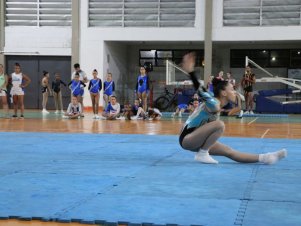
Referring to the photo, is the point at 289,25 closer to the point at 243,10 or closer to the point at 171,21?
the point at 243,10

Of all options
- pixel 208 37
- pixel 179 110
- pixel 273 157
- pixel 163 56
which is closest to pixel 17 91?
pixel 179 110

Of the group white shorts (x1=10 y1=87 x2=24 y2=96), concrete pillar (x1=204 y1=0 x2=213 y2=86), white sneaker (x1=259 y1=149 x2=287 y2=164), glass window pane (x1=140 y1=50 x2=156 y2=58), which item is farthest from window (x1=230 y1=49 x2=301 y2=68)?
white sneaker (x1=259 y1=149 x2=287 y2=164)

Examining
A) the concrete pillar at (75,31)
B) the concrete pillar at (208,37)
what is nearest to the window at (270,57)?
the concrete pillar at (208,37)

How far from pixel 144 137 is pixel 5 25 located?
1740cm

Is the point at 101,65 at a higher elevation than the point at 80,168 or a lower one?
higher

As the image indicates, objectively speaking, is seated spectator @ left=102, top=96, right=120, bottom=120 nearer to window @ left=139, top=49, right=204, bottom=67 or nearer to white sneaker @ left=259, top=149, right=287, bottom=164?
window @ left=139, top=49, right=204, bottom=67

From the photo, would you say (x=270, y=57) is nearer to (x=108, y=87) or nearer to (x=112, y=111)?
(x=108, y=87)

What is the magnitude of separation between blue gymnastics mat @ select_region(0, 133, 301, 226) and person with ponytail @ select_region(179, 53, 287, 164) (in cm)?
14

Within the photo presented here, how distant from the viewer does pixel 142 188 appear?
4859mm

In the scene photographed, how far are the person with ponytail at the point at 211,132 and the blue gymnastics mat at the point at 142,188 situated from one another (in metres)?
0.14

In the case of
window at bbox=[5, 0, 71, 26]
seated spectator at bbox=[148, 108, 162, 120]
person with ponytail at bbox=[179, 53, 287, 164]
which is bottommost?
seated spectator at bbox=[148, 108, 162, 120]

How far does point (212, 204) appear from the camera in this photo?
4.18m

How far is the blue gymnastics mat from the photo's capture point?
3.79 m

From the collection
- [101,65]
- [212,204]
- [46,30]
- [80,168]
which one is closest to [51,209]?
[212,204]
